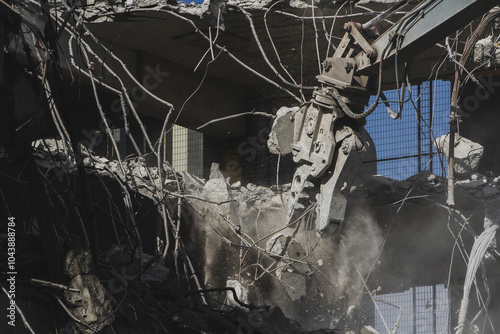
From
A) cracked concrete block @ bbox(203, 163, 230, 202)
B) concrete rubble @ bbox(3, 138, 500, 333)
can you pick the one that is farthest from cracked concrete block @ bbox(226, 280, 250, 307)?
cracked concrete block @ bbox(203, 163, 230, 202)

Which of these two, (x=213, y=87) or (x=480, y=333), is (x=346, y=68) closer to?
(x=480, y=333)

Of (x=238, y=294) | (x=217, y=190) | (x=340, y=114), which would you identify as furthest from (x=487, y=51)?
(x=238, y=294)

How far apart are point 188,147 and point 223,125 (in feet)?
5.03

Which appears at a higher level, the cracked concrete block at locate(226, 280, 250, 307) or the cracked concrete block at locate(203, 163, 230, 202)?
the cracked concrete block at locate(203, 163, 230, 202)

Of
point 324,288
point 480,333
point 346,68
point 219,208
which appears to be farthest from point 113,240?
point 480,333

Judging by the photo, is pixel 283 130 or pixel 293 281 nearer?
pixel 293 281

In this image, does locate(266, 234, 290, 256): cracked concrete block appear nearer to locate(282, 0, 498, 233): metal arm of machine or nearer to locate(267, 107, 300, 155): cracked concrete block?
locate(282, 0, 498, 233): metal arm of machine

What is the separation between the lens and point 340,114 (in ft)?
27.1

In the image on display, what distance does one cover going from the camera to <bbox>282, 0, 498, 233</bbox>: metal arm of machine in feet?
24.9

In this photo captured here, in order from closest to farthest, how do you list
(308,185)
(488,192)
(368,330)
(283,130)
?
(308,185)
(368,330)
(488,192)
(283,130)

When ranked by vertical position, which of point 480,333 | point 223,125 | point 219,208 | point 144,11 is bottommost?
point 480,333

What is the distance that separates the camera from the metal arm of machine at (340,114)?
760 centimetres

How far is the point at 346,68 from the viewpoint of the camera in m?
8.05

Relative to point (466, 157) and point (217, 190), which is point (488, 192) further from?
point (217, 190)
